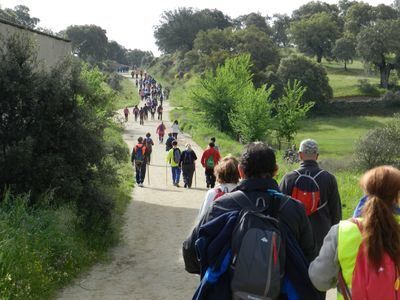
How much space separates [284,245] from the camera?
370 cm

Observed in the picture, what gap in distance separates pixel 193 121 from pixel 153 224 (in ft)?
91.0

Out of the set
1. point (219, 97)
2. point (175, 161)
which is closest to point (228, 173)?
point (175, 161)

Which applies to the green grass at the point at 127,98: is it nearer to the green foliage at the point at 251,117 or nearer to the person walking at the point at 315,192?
the green foliage at the point at 251,117

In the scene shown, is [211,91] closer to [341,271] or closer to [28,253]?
[28,253]

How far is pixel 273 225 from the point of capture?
370cm

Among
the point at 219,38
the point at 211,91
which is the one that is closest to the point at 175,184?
the point at 211,91

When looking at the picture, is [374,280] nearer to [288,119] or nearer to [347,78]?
[288,119]

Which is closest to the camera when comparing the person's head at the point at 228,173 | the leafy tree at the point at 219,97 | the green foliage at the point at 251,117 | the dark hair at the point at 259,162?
the dark hair at the point at 259,162

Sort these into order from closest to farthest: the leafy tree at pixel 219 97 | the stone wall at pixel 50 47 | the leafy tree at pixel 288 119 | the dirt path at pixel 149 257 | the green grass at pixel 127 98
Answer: the dirt path at pixel 149 257 < the stone wall at pixel 50 47 < the leafy tree at pixel 219 97 < the leafy tree at pixel 288 119 < the green grass at pixel 127 98

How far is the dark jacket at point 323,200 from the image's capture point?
20.2ft

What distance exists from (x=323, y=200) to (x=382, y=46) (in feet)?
226

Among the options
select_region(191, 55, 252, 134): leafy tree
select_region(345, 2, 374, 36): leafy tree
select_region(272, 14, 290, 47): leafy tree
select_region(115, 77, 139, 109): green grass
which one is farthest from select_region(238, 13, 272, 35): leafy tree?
select_region(191, 55, 252, 134): leafy tree

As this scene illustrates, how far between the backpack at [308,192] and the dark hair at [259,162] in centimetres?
221

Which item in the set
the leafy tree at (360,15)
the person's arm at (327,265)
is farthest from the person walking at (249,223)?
the leafy tree at (360,15)
